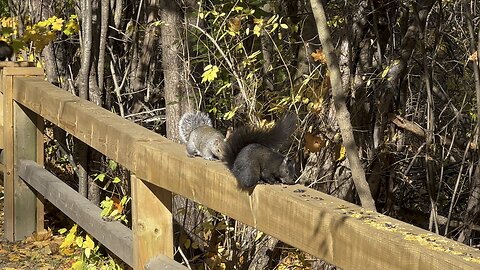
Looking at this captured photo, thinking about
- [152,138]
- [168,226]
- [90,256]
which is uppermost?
[152,138]

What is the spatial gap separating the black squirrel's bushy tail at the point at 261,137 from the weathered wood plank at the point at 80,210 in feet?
3.69

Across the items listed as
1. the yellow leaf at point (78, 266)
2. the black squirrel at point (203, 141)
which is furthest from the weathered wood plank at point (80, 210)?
the black squirrel at point (203, 141)

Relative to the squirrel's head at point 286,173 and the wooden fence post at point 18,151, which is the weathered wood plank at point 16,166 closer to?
the wooden fence post at point 18,151

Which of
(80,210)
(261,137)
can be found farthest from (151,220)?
(80,210)

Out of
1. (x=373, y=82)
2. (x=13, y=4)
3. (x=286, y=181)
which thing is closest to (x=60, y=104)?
(x=373, y=82)

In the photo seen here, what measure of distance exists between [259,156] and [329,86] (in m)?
1.86

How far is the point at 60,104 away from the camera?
16.8 feet

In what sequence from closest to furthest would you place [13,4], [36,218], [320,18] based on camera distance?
[320,18]
[36,218]
[13,4]

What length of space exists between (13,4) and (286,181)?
5.41 meters

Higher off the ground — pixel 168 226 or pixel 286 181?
pixel 286 181

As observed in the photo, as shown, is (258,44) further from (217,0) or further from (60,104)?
(60,104)

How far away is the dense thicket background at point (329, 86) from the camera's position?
16.1 ft

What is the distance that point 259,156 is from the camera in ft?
10.2

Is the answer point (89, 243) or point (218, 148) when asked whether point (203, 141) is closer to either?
point (218, 148)
